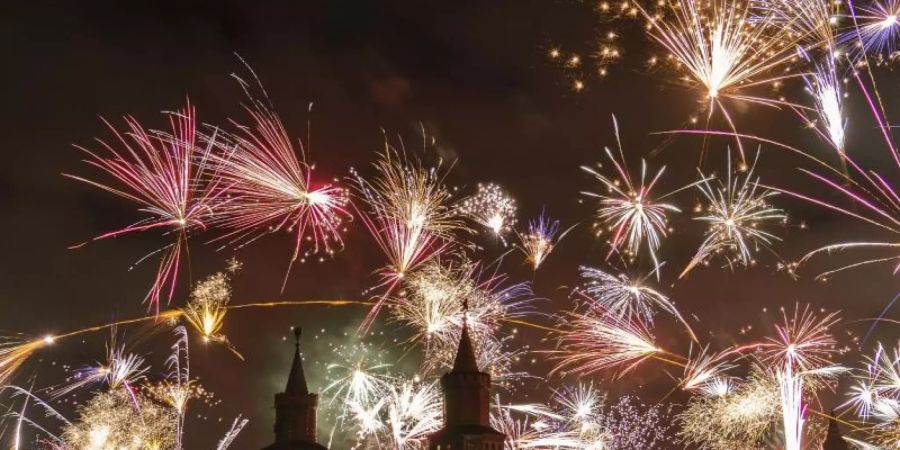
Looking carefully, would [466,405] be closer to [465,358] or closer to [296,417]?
[465,358]

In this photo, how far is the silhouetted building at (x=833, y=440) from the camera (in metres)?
59.5

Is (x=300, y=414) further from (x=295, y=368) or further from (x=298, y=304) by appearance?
(x=298, y=304)

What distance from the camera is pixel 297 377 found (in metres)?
57.4

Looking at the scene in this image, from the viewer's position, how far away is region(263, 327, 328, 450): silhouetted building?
5503 centimetres

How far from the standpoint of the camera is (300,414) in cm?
5550

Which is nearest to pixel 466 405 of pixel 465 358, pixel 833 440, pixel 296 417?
pixel 465 358

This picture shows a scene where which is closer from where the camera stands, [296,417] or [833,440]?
[296,417]

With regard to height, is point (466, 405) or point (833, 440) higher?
point (833, 440)

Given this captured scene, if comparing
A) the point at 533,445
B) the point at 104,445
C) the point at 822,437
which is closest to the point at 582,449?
the point at 533,445

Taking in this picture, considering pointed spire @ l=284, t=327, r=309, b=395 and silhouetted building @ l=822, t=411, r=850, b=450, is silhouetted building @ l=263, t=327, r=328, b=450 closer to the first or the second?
pointed spire @ l=284, t=327, r=309, b=395

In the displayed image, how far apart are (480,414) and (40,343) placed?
25.3 metres

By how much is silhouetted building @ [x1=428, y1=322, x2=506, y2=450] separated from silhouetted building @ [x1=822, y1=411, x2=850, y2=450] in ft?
81.4

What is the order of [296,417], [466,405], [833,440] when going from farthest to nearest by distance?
[833,440], [296,417], [466,405]

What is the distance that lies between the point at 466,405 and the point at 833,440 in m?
Result: 26.8
